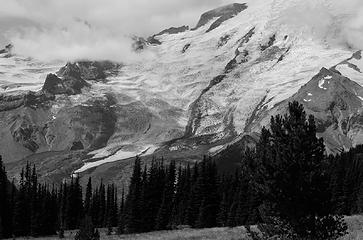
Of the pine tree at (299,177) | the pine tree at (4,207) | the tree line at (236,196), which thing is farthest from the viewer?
the pine tree at (4,207)

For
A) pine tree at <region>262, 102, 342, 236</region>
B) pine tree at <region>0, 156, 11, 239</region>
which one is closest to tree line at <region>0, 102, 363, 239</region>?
pine tree at <region>262, 102, 342, 236</region>

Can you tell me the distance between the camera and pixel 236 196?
108 metres

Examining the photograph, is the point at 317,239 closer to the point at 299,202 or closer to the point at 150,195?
the point at 299,202

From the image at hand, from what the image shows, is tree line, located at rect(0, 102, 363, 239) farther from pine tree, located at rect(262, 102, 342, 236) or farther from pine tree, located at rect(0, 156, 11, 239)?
pine tree, located at rect(0, 156, 11, 239)

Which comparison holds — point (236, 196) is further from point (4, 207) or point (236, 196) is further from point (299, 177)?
point (299, 177)

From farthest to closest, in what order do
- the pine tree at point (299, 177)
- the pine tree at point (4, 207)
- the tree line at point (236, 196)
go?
the pine tree at point (4, 207)
the tree line at point (236, 196)
the pine tree at point (299, 177)

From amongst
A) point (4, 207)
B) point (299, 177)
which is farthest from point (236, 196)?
point (299, 177)

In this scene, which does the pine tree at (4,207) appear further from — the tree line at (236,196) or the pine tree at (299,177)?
the pine tree at (299,177)

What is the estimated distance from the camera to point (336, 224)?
Result: 25047 millimetres

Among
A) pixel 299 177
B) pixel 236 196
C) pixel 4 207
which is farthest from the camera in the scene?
pixel 236 196

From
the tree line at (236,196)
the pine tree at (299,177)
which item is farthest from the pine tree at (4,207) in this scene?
the pine tree at (299,177)

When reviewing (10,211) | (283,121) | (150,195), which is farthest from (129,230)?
(283,121)

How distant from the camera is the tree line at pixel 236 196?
25.9m

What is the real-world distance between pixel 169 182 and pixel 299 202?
96.2 meters
